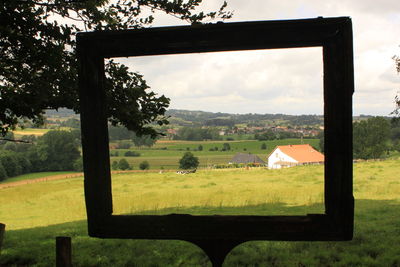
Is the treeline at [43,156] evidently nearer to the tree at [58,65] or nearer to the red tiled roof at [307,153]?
the red tiled roof at [307,153]

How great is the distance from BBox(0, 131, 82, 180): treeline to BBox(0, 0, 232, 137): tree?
33316 mm

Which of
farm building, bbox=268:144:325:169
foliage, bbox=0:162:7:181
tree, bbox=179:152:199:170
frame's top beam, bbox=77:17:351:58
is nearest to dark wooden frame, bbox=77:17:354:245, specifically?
frame's top beam, bbox=77:17:351:58

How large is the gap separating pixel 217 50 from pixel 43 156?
163 feet

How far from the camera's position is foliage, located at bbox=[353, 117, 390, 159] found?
52.0 meters

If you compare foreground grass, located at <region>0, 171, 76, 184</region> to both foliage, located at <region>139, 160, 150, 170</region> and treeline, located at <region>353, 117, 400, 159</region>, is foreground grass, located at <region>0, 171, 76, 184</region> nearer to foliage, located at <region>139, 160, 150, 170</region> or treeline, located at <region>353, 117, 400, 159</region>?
foliage, located at <region>139, 160, 150, 170</region>

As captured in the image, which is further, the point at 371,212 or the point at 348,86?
the point at 371,212

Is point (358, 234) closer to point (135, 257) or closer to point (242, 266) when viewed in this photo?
point (242, 266)

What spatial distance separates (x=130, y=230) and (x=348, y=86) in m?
2.17

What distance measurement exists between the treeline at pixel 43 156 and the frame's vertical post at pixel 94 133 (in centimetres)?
3910

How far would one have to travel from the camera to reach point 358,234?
1098 cm

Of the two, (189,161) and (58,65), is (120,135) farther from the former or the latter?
(189,161)

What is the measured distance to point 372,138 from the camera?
50.9 m

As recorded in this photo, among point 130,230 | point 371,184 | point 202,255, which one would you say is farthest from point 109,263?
point 371,184

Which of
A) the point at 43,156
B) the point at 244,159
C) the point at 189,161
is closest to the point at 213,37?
the point at 189,161
